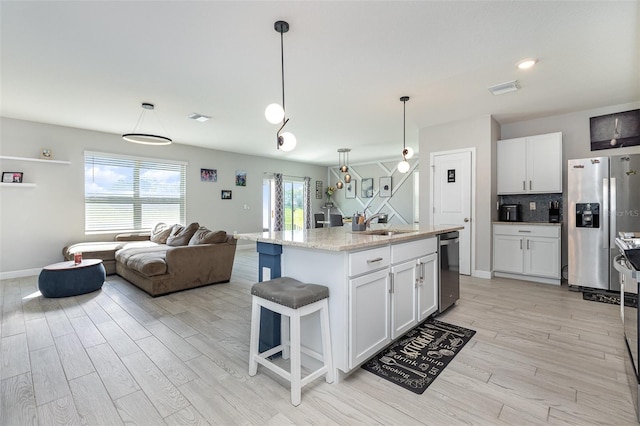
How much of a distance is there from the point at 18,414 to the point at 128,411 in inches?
23.3

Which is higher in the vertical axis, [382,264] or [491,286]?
[382,264]

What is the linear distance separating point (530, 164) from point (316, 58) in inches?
148

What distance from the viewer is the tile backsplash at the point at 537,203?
4.59 m

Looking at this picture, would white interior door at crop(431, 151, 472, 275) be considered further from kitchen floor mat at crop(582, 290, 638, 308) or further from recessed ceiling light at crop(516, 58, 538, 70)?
recessed ceiling light at crop(516, 58, 538, 70)

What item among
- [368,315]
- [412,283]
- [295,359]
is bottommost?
[295,359]

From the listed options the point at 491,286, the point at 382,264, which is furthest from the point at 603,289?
the point at 382,264

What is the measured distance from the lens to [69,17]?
87.2 inches

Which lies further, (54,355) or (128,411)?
(54,355)

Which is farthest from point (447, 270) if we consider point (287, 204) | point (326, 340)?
point (287, 204)

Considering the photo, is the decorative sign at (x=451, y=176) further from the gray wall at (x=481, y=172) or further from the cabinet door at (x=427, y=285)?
the cabinet door at (x=427, y=285)

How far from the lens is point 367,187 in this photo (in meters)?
9.27

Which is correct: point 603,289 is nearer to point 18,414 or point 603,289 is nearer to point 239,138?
point 18,414

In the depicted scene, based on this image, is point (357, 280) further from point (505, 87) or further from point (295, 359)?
point (505, 87)

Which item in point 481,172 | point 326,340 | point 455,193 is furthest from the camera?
point 455,193
